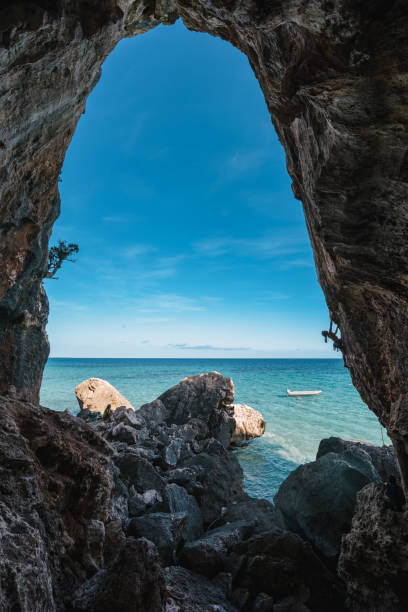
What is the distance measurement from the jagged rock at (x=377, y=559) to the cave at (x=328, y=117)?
0.72m

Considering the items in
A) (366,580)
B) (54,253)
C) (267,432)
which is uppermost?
(54,253)

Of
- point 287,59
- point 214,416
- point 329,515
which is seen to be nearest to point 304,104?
point 287,59

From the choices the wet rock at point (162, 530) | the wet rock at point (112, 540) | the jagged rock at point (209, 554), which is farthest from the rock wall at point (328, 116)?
the wet rock at point (112, 540)

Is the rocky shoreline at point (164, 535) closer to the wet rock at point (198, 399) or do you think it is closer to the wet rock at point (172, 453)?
the wet rock at point (172, 453)

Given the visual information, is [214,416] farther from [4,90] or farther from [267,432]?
[4,90]

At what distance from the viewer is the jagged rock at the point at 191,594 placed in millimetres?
3527

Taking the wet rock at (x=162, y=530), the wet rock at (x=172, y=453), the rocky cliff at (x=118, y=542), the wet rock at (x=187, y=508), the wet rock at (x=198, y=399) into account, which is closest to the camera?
the rocky cliff at (x=118, y=542)

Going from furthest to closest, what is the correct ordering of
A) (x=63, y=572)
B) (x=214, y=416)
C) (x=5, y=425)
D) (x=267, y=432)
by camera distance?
1. (x=267, y=432)
2. (x=214, y=416)
3. (x=5, y=425)
4. (x=63, y=572)

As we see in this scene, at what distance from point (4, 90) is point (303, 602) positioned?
31.0 ft

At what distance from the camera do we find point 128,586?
2730 millimetres

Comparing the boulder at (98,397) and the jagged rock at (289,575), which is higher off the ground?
the jagged rock at (289,575)

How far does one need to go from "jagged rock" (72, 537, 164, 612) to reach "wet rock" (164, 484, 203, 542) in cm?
376

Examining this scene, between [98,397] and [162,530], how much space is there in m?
18.5

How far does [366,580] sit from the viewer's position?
4387 millimetres
